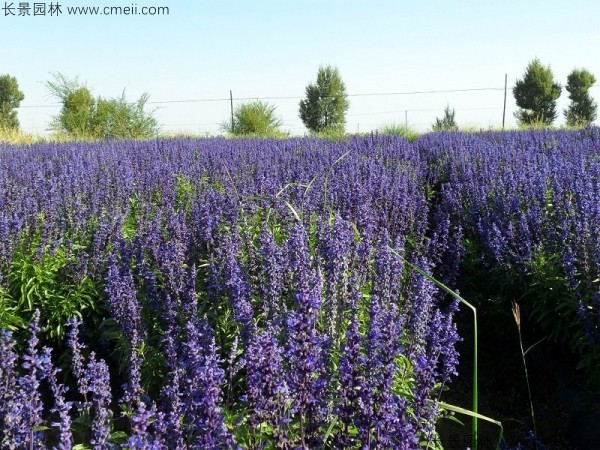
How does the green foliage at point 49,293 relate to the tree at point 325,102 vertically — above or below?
below

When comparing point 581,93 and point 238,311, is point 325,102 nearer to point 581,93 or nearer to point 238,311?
point 581,93

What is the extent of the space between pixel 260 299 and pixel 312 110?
3374 centimetres

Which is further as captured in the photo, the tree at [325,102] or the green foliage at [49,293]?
the tree at [325,102]

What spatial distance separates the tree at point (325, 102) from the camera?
36531 mm

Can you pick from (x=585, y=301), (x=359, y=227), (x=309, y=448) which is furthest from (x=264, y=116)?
(x=309, y=448)

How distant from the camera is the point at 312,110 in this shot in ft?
121

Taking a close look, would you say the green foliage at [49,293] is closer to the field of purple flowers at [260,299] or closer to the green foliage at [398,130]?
the field of purple flowers at [260,299]

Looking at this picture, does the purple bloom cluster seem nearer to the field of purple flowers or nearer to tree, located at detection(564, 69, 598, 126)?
the field of purple flowers

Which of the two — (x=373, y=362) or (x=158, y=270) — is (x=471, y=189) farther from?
(x=373, y=362)

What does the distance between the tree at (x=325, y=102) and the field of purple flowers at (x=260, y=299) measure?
93.2ft

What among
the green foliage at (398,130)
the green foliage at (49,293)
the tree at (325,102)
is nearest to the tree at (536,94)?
the tree at (325,102)

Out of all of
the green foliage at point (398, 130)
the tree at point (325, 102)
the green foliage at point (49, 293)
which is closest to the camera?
the green foliage at point (49, 293)

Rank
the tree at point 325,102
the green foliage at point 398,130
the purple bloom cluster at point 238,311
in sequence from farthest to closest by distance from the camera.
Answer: the tree at point 325,102 < the green foliage at point 398,130 < the purple bloom cluster at point 238,311

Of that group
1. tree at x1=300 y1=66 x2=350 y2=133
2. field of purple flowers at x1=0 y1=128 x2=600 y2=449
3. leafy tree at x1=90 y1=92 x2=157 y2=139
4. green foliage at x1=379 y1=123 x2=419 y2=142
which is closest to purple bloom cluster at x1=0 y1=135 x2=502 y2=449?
field of purple flowers at x1=0 y1=128 x2=600 y2=449
